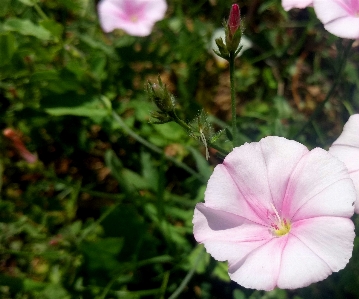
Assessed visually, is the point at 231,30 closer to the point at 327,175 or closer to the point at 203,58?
the point at 327,175

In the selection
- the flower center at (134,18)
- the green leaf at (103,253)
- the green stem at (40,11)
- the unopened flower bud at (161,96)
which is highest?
the green stem at (40,11)

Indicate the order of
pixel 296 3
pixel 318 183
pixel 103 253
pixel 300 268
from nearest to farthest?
1. pixel 300 268
2. pixel 318 183
3. pixel 296 3
4. pixel 103 253

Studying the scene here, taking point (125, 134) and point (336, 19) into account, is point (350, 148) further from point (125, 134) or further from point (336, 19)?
point (125, 134)

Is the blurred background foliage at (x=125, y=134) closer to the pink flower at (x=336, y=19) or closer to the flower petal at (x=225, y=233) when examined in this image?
the pink flower at (x=336, y=19)

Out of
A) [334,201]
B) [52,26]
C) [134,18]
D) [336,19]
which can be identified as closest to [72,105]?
[52,26]

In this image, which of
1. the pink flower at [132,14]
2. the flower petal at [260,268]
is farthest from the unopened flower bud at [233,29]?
A: the pink flower at [132,14]

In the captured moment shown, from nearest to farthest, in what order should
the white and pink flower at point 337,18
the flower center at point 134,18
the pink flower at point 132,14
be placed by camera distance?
the white and pink flower at point 337,18
the pink flower at point 132,14
the flower center at point 134,18

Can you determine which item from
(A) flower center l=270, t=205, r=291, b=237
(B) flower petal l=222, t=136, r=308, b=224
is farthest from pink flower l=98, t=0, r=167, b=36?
(A) flower center l=270, t=205, r=291, b=237

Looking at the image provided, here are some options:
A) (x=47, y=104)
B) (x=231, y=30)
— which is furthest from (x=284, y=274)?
(x=47, y=104)
